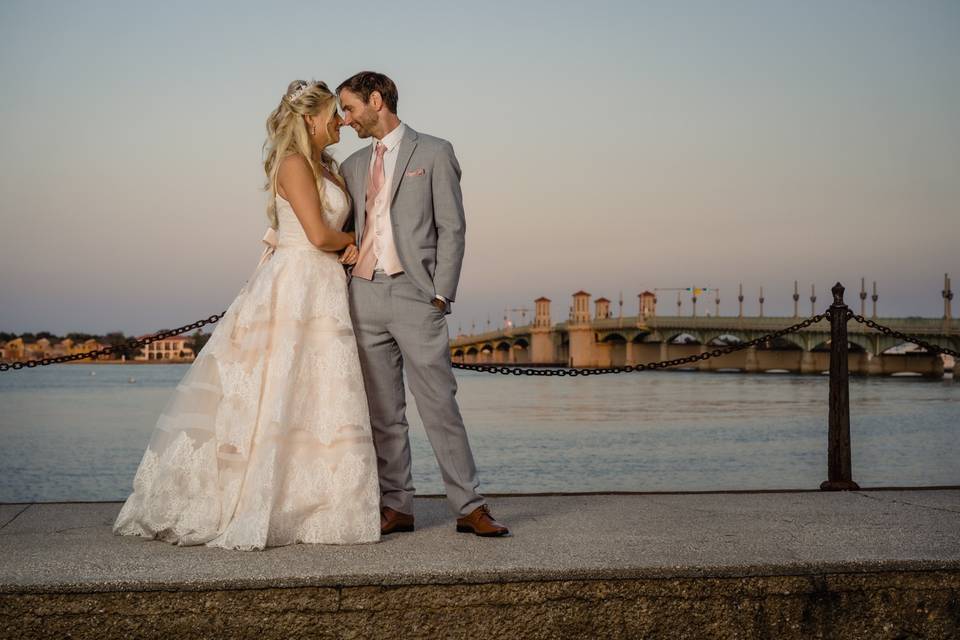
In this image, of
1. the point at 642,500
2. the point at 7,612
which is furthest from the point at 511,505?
the point at 7,612

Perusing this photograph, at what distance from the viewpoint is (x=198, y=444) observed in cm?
411

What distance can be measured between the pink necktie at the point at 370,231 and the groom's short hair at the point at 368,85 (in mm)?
204

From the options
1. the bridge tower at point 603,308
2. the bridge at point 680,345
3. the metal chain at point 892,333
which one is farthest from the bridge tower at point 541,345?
the metal chain at point 892,333

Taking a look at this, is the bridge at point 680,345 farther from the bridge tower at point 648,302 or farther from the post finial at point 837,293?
the post finial at point 837,293

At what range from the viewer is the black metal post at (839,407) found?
235 inches

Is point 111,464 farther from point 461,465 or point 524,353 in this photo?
point 524,353

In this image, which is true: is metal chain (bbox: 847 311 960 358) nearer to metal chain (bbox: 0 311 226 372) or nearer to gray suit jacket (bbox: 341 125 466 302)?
gray suit jacket (bbox: 341 125 466 302)

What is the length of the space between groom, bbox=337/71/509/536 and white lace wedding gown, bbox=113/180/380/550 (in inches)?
6.4

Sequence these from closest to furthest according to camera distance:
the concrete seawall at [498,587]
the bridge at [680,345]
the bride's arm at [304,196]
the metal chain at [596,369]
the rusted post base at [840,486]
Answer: the concrete seawall at [498,587] < the bride's arm at [304,196] < the metal chain at [596,369] < the rusted post base at [840,486] < the bridge at [680,345]

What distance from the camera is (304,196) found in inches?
166

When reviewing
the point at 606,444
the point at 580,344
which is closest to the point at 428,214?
the point at 606,444

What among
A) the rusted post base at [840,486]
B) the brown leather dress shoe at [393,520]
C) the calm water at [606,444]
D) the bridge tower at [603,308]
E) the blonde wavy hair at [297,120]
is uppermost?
the bridge tower at [603,308]

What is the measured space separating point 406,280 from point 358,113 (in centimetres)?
70

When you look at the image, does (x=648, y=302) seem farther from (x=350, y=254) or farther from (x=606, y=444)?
(x=350, y=254)
